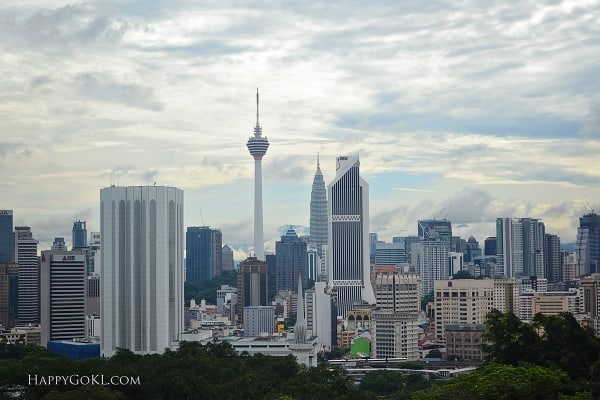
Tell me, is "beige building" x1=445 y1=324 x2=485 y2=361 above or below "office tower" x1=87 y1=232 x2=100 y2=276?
below

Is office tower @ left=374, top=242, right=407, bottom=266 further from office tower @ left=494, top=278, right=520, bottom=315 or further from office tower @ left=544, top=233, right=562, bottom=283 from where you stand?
office tower @ left=494, top=278, right=520, bottom=315

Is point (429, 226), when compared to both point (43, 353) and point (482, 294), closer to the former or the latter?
point (482, 294)

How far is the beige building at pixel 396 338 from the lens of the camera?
2584 inches

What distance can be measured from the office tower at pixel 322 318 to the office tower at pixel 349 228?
108 ft

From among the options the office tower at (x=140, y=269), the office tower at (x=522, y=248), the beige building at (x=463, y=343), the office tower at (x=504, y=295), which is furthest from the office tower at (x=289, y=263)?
the office tower at (x=140, y=269)

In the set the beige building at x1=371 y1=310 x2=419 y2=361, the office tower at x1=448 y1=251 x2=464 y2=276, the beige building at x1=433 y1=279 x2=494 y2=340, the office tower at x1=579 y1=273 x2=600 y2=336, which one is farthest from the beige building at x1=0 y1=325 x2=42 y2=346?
the office tower at x1=448 y1=251 x2=464 y2=276

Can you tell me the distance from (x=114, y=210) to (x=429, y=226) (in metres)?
90.8

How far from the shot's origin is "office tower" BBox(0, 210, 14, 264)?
10600cm

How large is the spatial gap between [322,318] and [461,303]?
10659mm

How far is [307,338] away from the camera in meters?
56.9

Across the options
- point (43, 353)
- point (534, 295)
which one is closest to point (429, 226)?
point (534, 295)

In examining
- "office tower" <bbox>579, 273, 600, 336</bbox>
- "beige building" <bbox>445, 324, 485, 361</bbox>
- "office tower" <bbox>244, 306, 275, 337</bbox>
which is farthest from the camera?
"office tower" <bbox>244, 306, 275, 337</bbox>

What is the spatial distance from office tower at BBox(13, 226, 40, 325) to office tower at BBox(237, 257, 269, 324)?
842 inches

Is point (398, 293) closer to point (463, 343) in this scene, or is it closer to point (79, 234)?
point (463, 343)
